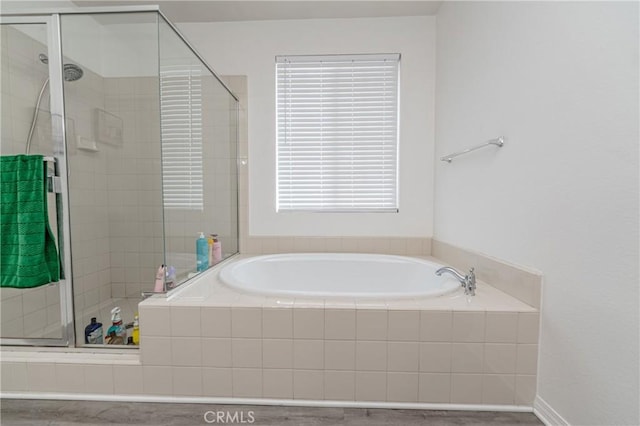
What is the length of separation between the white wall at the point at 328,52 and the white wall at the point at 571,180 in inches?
24.3

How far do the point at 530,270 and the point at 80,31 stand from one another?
2.70 metres

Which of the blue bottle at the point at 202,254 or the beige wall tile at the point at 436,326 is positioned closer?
the beige wall tile at the point at 436,326

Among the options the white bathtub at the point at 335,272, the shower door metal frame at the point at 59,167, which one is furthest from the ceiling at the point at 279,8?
the white bathtub at the point at 335,272

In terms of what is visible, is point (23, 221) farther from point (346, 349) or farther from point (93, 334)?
point (346, 349)

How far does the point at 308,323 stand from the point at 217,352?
0.42 meters

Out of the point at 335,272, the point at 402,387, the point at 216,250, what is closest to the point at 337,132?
the point at 335,272

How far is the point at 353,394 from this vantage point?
3.86ft

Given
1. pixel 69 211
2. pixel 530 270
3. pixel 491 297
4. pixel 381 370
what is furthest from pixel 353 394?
pixel 69 211

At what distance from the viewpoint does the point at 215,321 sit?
119 centimetres

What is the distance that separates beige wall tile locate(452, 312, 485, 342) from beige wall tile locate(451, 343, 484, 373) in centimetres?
3

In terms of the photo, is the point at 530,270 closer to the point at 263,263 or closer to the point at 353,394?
the point at 353,394

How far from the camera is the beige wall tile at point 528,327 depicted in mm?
1118

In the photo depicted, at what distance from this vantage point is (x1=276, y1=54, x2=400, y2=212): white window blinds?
219 cm

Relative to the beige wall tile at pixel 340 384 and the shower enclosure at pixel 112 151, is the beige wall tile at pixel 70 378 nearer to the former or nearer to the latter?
the shower enclosure at pixel 112 151
